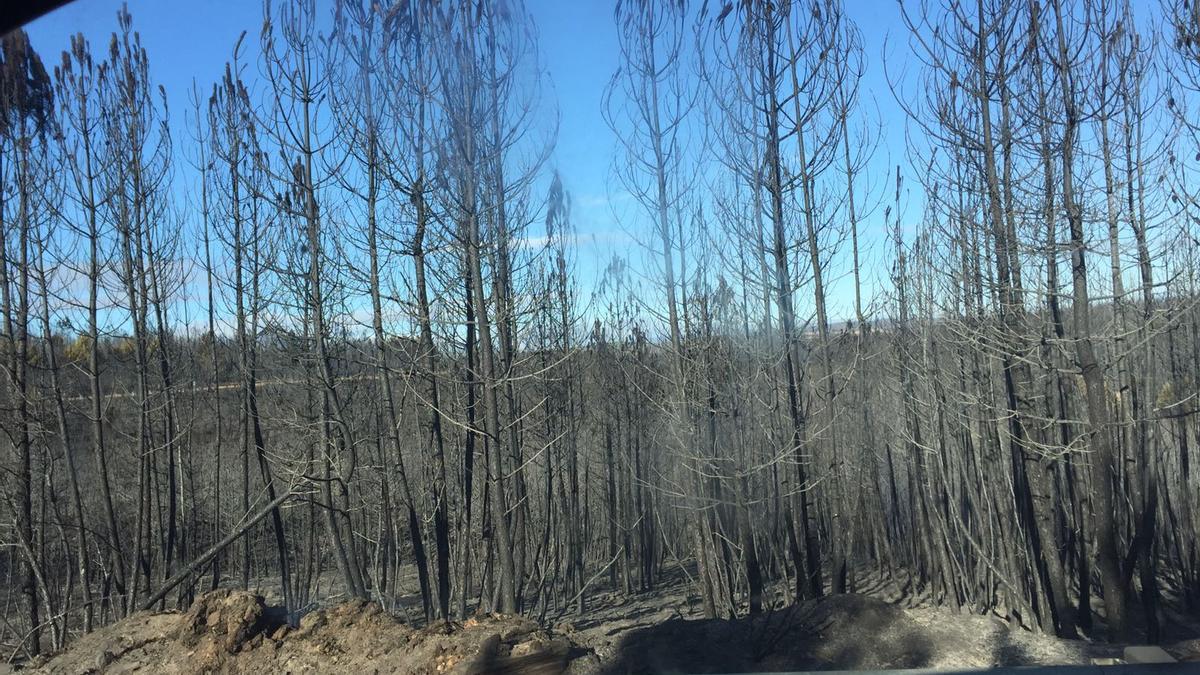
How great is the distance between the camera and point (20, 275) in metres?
9.30

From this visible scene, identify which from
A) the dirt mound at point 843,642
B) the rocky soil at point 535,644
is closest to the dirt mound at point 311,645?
the rocky soil at point 535,644

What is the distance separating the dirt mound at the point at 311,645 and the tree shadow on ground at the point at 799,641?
1.45 m

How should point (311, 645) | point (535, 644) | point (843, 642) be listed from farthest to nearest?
point (843, 642) → point (311, 645) → point (535, 644)

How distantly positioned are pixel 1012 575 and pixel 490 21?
23.4ft

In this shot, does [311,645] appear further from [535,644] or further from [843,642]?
[843,642]

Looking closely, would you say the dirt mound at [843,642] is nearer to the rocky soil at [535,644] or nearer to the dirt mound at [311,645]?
the rocky soil at [535,644]

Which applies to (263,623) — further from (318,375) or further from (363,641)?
(318,375)

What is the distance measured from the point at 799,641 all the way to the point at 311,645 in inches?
158

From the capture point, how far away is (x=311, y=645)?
200 inches

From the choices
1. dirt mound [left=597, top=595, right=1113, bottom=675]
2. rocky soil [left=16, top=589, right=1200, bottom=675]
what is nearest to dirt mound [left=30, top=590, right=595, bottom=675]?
rocky soil [left=16, top=589, right=1200, bottom=675]

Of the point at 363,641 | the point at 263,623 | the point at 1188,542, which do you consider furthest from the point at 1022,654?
the point at 263,623

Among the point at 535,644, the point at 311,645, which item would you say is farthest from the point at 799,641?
the point at 311,645

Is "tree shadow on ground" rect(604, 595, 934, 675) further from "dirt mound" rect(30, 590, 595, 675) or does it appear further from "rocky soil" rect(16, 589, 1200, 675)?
"dirt mound" rect(30, 590, 595, 675)

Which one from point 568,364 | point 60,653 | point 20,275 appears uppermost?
point 20,275
